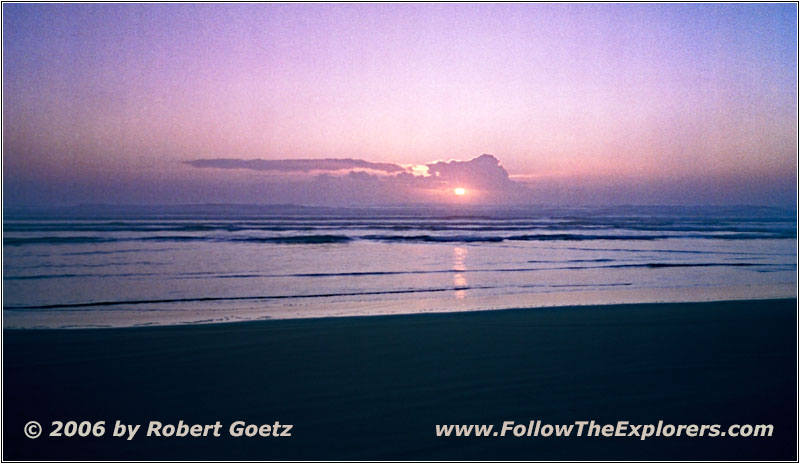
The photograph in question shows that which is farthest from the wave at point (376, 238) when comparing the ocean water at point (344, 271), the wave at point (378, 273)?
the wave at point (378, 273)

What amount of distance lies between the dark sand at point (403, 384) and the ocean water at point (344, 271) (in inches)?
78.6

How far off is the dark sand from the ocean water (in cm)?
200

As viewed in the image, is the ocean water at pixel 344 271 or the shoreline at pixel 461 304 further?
the ocean water at pixel 344 271

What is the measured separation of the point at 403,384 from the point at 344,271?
10.2 metres

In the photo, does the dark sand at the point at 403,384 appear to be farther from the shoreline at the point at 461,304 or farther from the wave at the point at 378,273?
the wave at the point at 378,273

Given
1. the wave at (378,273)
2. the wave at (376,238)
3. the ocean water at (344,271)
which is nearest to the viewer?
the ocean water at (344,271)

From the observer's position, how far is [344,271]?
1561cm

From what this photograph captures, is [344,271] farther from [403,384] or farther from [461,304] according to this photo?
[403,384]

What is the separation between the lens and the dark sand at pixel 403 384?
434 centimetres

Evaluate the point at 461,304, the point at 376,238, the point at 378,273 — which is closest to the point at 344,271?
the point at 378,273

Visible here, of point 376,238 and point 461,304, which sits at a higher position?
point 461,304

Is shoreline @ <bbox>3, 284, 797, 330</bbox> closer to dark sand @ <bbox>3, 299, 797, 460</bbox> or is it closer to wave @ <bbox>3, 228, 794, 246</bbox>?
dark sand @ <bbox>3, 299, 797, 460</bbox>

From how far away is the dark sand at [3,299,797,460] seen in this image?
4336 millimetres

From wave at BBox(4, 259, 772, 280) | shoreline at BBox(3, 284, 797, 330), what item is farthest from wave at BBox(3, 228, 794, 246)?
shoreline at BBox(3, 284, 797, 330)
